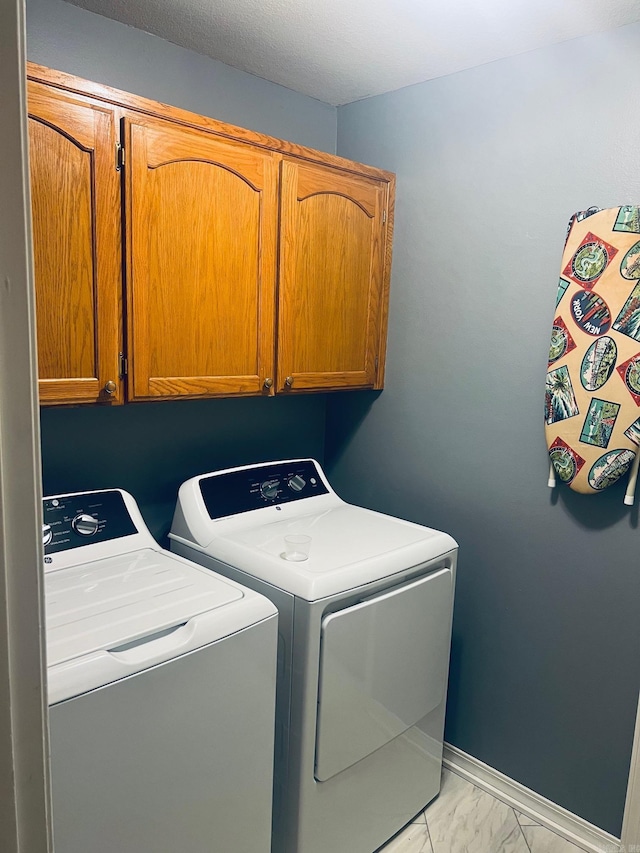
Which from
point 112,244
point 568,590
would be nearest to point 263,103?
point 112,244

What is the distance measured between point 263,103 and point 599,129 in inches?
44.1

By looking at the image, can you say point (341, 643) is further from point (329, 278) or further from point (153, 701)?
point (329, 278)

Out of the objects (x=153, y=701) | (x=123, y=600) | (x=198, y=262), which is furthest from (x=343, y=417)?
(x=153, y=701)

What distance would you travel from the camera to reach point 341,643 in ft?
5.42

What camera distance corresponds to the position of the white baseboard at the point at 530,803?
77.3 inches

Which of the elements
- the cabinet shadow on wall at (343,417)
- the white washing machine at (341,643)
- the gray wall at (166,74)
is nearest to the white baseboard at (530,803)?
the white washing machine at (341,643)

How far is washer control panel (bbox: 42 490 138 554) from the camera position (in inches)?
65.9

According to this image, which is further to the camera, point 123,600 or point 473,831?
point 473,831

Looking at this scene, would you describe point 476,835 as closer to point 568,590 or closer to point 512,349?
point 568,590

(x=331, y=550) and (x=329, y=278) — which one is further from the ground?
(x=329, y=278)

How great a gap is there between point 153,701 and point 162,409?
103 centimetres

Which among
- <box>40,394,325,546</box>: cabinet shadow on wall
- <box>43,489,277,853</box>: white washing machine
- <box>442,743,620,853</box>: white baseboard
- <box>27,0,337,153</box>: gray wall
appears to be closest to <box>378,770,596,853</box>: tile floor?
<box>442,743,620,853</box>: white baseboard

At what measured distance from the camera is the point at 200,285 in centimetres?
175

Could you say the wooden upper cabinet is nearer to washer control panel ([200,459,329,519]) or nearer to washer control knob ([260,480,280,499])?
washer control panel ([200,459,329,519])
